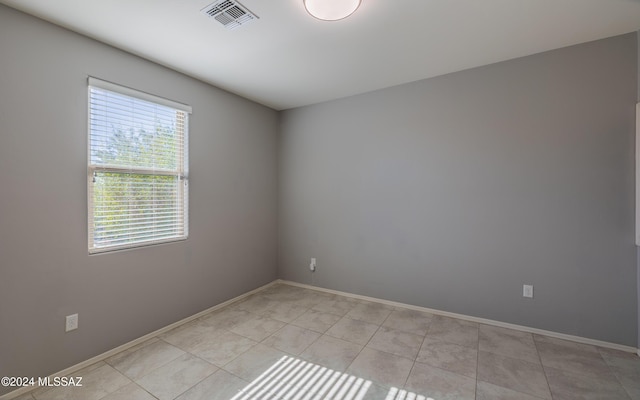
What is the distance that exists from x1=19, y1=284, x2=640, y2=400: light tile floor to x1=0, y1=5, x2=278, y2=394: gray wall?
0.88 ft

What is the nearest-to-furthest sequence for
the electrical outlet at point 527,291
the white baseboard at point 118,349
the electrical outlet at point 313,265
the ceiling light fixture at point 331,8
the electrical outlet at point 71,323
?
the ceiling light fixture at point 331,8, the white baseboard at point 118,349, the electrical outlet at point 71,323, the electrical outlet at point 527,291, the electrical outlet at point 313,265

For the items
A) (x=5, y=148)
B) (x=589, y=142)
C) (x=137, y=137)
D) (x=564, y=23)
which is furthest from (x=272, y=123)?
(x=589, y=142)

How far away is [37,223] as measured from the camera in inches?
75.7

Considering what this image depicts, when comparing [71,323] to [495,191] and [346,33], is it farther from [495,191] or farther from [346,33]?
[495,191]

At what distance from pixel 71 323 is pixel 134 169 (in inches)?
51.1

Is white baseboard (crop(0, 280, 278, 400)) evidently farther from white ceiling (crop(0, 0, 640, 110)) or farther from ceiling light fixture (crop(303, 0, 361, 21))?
ceiling light fixture (crop(303, 0, 361, 21))

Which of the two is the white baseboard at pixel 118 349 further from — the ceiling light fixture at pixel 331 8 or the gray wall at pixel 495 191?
the ceiling light fixture at pixel 331 8

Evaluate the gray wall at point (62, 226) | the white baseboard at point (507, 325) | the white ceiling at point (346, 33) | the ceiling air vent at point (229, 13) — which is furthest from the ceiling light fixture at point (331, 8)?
the white baseboard at point (507, 325)

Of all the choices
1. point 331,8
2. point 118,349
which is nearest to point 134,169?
point 118,349

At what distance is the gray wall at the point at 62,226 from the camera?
182cm

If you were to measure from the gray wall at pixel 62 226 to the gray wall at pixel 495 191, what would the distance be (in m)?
1.84

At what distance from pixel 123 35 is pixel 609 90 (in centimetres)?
407

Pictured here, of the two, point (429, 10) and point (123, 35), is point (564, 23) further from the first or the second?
point (123, 35)

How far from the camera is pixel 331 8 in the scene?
175cm
